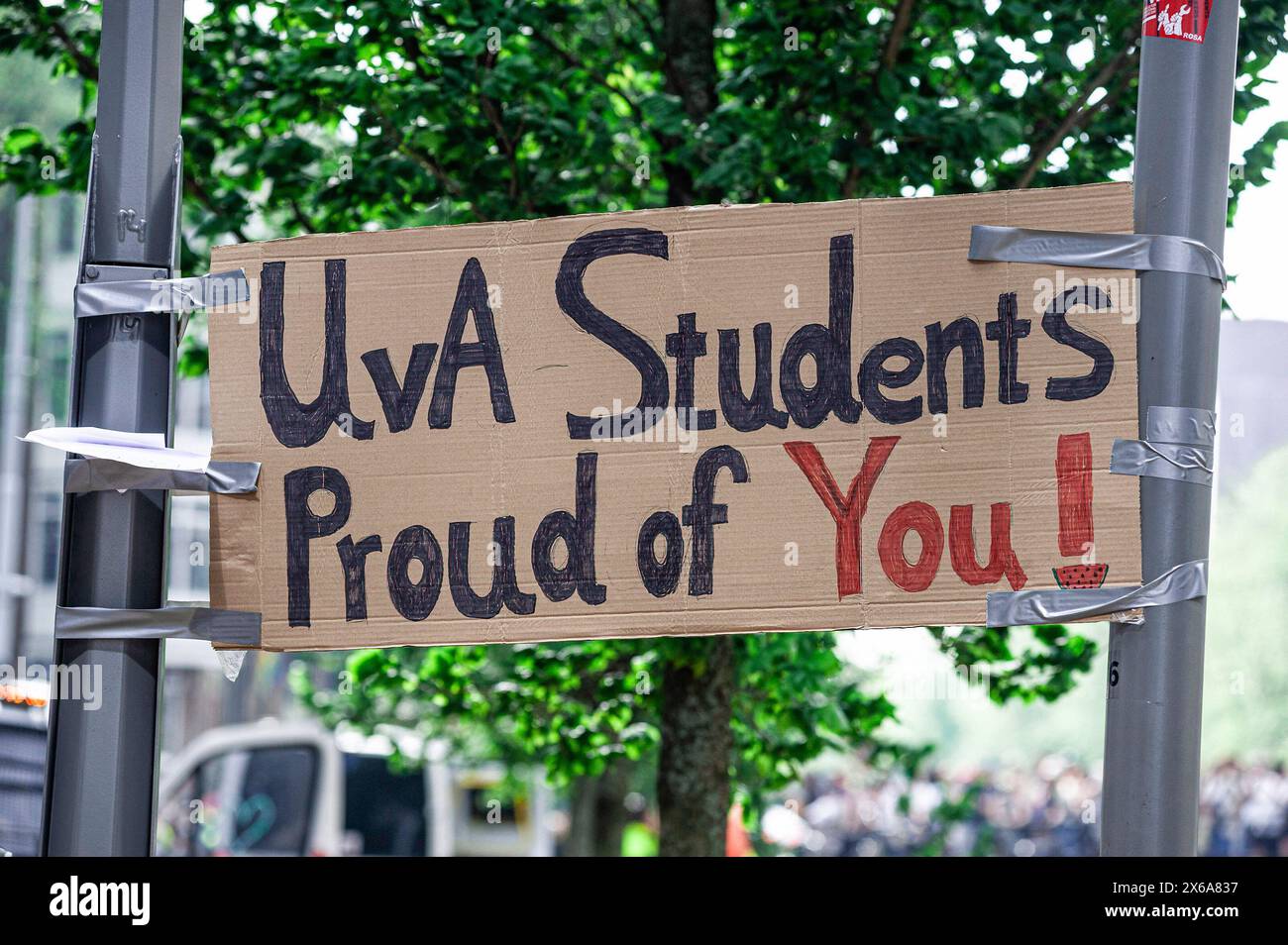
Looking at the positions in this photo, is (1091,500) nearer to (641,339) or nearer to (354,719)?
(641,339)

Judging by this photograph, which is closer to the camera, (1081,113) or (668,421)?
(668,421)

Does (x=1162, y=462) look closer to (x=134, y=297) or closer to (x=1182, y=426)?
(x=1182, y=426)

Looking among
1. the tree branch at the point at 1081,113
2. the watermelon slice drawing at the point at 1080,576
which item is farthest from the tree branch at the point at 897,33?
the watermelon slice drawing at the point at 1080,576

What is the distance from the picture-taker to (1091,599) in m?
→ 2.96

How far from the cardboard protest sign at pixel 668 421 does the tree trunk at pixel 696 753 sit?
260 centimetres

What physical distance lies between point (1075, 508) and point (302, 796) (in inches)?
614

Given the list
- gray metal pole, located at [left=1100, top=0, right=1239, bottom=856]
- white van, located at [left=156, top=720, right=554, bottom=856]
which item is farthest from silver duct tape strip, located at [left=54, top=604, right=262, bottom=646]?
white van, located at [left=156, top=720, right=554, bottom=856]

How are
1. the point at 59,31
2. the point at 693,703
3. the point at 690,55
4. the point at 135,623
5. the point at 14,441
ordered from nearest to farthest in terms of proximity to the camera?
the point at 135,623 < the point at 59,31 < the point at 693,703 < the point at 690,55 < the point at 14,441

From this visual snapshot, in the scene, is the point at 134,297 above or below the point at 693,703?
above

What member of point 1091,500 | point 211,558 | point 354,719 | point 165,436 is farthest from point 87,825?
point 354,719

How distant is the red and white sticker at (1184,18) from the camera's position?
9.64 feet

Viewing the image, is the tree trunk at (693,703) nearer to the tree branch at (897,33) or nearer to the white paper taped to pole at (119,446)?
the tree branch at (897,33)

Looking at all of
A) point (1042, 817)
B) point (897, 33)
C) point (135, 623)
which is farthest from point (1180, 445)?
point (1042, 817)

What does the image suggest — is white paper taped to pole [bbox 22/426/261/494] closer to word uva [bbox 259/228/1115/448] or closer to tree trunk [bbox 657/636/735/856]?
word uva [bbox 259/228/1115/448]
